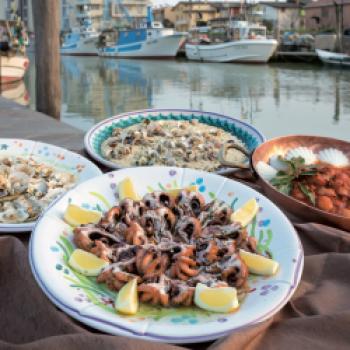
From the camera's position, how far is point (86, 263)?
108 cm

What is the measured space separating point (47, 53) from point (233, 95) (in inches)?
390

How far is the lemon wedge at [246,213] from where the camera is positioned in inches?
49.9

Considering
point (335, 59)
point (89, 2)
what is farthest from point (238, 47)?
point (89, 2)

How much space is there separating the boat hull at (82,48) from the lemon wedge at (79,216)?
111ft

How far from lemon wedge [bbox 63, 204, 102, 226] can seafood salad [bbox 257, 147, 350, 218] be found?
70 cm

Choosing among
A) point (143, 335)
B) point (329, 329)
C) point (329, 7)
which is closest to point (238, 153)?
point (329, 329)

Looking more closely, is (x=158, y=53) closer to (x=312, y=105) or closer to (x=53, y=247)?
(x=312, y=105)

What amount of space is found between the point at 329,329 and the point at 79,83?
15.7 m

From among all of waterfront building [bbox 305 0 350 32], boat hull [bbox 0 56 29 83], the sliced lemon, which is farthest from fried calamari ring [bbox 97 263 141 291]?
waterfront building [bbox 305 0 350 32]

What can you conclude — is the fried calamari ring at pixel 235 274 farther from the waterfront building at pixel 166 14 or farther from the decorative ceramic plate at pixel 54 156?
the waterfront building at pixel 166 14

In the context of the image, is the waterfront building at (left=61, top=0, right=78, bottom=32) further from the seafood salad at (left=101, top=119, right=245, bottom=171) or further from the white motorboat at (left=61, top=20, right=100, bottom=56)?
the seafood salad at (left=101, top=119, right=245, bottom=171)

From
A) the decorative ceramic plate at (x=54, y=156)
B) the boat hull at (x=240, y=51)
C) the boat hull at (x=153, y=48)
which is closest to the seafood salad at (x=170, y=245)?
the decorative ceramic plate at (x=54, y=156)

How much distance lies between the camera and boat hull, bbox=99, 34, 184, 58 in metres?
29.1

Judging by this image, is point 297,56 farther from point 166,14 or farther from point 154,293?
point 166,14
